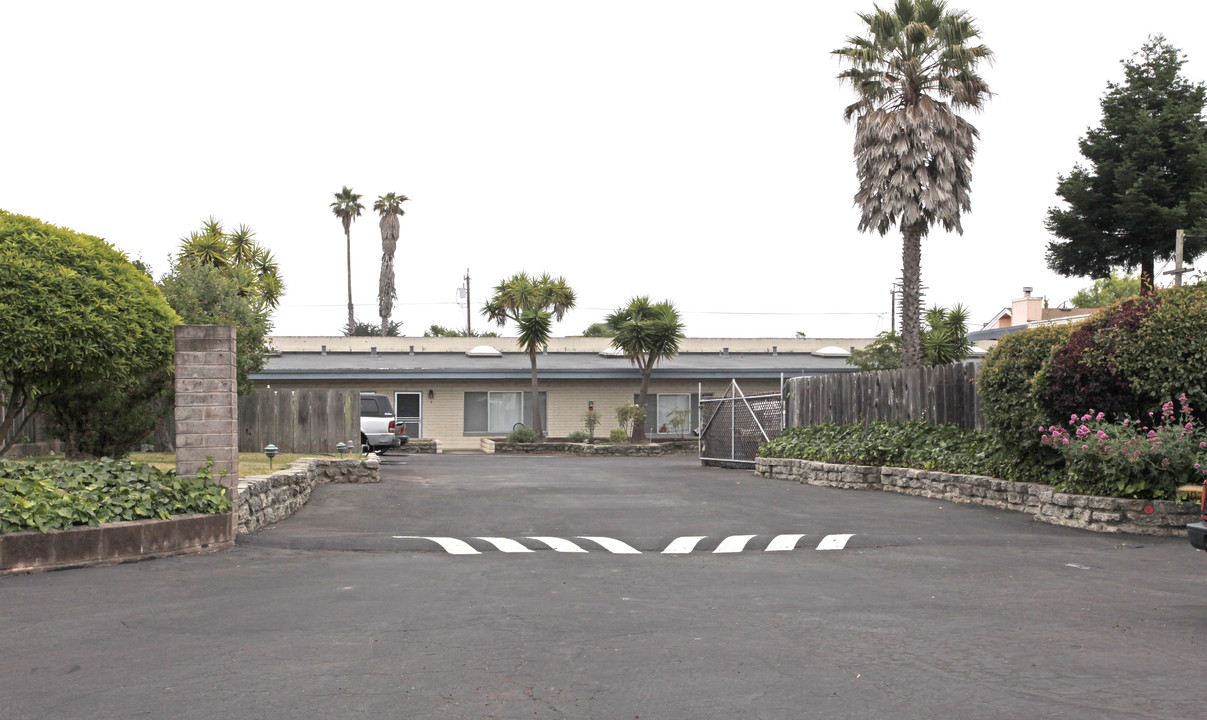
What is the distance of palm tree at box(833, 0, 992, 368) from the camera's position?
83.5 feet

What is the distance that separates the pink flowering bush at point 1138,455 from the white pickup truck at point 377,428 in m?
20.3

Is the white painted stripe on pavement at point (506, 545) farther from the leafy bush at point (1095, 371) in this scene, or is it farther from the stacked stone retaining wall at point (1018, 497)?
the leafy bush at point (1095, 371)

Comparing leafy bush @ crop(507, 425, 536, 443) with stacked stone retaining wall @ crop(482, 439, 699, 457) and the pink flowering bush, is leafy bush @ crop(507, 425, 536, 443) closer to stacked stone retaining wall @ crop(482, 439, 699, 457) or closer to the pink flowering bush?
stacked stone retaining wall @ crop(482, 439, 699, 457)

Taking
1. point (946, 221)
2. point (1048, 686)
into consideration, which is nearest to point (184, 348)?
point (1048, 686)

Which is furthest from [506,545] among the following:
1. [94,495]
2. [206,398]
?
[94,495]

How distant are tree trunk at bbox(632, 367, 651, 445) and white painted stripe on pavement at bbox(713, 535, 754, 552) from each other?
23207 millimetres

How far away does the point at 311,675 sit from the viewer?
557cm

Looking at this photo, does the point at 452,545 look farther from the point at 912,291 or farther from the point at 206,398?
the point at 912,291

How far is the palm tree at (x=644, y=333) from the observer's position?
35.4 m

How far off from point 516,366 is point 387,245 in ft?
85.2

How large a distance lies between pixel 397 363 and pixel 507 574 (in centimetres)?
3034

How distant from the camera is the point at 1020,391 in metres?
14.4

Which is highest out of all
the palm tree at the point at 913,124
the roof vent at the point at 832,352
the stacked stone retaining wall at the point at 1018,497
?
the palm tree at the point at 913,124

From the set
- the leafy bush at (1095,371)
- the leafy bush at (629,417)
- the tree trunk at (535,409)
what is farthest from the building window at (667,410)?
the leafy bush at (1095,371)
